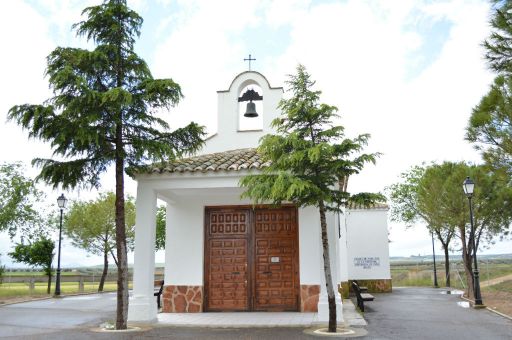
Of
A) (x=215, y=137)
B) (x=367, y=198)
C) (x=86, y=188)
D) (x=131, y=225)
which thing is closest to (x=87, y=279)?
(x=131, y=225)

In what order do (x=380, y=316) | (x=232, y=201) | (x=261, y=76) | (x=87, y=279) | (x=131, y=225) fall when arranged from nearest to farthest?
(x=380, y=316)
(x=232, y=201)
(x=261, y=76)
(x=131, y=225)
(x=87, y=279)

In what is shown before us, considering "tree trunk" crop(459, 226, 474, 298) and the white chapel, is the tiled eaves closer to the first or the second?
the white chapel

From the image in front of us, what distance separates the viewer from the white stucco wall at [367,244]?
76.4 feet

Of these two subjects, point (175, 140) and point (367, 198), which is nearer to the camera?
point (367, 198)

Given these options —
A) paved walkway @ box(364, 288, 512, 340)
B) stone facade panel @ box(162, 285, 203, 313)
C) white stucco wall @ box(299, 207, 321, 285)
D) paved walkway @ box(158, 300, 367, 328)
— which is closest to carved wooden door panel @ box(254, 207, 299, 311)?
white stucco wall @ box(299, 207, 321, 285)

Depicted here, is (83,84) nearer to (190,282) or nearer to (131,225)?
(190,282)

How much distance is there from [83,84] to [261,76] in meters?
6.32

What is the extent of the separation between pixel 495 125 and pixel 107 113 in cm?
763

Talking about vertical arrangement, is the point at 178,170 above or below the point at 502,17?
below

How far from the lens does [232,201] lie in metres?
13.4

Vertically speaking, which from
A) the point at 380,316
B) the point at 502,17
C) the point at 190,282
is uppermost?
the point at 502,17

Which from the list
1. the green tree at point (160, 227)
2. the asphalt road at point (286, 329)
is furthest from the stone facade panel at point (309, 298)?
the green tree at point (160, 227)

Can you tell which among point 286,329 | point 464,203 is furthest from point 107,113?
point 464,203

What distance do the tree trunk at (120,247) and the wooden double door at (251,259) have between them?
3.27 metres
